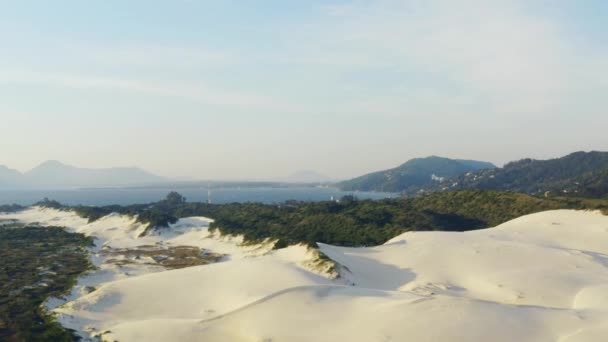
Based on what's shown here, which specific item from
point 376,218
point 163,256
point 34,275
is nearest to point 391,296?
point 34,275

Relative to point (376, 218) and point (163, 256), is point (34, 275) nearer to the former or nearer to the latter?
point (163, 256)

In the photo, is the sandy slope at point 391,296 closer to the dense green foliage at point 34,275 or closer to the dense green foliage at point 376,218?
the dense green foliage at point 34,275

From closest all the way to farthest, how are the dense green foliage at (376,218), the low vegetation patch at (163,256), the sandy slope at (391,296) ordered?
the sandy slope at (391,296) < the low vegetation patch at (163,256) < the dense green foliage at (376,218)

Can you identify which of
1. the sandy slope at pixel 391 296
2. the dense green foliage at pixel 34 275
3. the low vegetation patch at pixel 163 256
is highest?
the sandy slope at pixel 391 296

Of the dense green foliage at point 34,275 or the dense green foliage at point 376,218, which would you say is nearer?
the dense green foliage at point 34,275

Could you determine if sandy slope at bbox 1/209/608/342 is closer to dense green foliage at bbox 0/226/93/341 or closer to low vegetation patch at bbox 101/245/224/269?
dense green foliage at bbox 0/226/93/341

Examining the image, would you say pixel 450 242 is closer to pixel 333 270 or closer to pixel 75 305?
pixel 333 270

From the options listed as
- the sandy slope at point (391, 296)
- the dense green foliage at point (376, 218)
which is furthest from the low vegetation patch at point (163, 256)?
the dense green foliage at point (376, 218)
